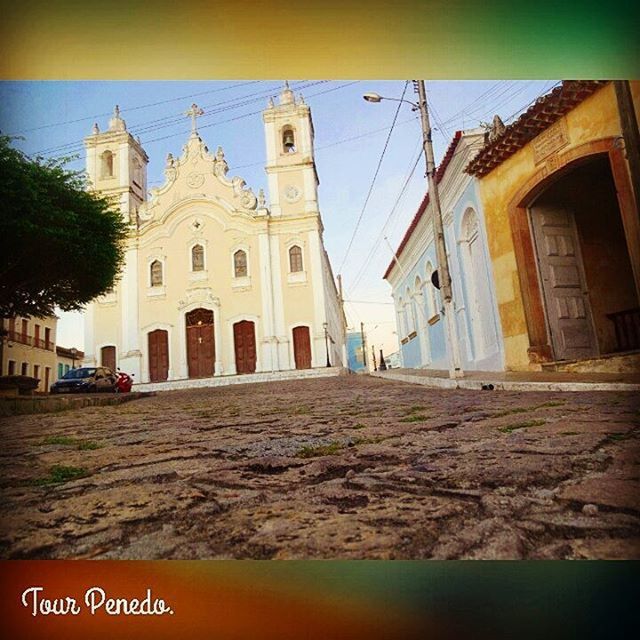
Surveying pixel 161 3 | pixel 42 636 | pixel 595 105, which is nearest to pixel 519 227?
pixel 595 105

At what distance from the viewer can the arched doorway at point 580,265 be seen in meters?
5.23

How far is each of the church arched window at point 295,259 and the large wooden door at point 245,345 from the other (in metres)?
1.71

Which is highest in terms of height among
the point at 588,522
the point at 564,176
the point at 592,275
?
the point at 564,176

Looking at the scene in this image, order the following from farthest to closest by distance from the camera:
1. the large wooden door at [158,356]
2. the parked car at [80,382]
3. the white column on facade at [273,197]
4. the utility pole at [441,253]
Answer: the white column on facade at [273,197] → the utility pole at [441,253] → the large wooden door at [158,356] → the parked car at [80,382]

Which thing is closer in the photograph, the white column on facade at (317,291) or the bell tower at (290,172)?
the bell tower at (290,172)

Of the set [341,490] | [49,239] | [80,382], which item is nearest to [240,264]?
[80,382]

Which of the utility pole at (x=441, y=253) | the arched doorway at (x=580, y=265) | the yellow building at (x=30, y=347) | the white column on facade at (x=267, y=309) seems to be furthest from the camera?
the white column on facade at (x=267, y=309)

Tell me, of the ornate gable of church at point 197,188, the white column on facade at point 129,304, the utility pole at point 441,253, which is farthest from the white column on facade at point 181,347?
the utility pole at point 441,253

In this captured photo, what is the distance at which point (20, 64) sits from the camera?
6.28ft

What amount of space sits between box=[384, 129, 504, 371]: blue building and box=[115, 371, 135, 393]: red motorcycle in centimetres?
394

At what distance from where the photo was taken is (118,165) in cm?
416

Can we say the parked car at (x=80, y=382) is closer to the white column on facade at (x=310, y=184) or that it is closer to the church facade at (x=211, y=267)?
the church facade at (x=211, y=267)

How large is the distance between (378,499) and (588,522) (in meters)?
0.53

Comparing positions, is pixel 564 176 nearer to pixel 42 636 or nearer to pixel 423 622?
pixel 423 622
